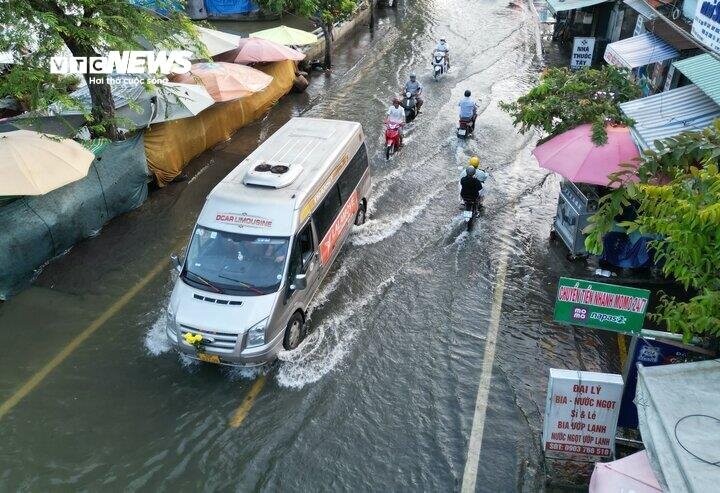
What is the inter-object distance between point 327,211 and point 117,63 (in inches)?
238

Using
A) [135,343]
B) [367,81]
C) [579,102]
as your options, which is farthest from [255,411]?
[367,81]

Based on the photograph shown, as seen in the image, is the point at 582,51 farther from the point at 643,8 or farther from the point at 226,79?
the point at 226,79

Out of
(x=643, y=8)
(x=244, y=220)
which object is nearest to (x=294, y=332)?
(x=244, y=220)

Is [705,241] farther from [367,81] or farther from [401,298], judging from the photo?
[367,81]

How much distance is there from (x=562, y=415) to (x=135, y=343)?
6854 mm

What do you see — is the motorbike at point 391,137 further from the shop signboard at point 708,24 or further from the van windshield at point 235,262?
the van windshield at point 235,262

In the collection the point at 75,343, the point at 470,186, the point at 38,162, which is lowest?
the point at 75,343

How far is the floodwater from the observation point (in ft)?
25.4

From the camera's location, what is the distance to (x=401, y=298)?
11.0 metres

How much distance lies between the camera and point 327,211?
1067 centimetres

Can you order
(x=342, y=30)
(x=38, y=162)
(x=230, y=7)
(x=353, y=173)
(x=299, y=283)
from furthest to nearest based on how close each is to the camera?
(x=230, y=7)
(x=342, y=30)
(x=353, y=173)
(x=38, y=162)
(x=299, y=283)

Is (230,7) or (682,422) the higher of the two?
(682,422)

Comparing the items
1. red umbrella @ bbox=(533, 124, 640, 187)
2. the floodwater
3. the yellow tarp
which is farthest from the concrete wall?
red umbrella @ bbox=(533, 124, 640, 187)

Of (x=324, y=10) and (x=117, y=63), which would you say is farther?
(x=324, y=10)
